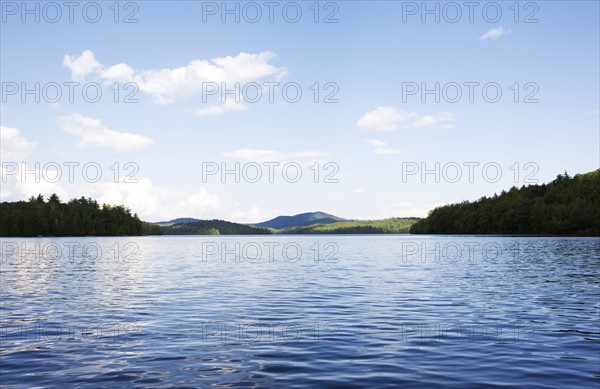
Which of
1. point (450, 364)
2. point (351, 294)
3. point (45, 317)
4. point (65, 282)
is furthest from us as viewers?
point (65, 282)

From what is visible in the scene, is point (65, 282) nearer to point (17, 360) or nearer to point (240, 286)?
point (240, 286)

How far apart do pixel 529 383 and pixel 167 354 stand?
12.2m

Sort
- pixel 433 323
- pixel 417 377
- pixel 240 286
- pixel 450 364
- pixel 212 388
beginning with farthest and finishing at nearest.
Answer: pixel 240 286, pixel 433 323, pixel 450 364, pixel 417 377, pixel 212 388

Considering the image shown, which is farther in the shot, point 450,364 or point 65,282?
point 65,282

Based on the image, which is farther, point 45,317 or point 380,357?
point 45,317

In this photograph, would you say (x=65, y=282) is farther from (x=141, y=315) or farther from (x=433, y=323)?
(x=433, y=323)

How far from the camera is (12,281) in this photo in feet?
163

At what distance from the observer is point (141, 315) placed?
2997cm

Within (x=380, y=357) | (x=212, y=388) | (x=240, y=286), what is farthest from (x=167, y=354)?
(x=240, y=286)

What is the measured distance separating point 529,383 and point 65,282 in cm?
4337

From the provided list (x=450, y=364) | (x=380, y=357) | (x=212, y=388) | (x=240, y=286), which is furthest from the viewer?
(x=240, y=286)

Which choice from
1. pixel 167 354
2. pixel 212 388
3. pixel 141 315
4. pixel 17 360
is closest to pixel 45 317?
pixel 141 315

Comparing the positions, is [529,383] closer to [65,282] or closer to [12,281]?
[65,282]

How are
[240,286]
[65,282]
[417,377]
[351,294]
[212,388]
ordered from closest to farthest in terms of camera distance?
1. [212,388]
2. [417,377]
3. [351,294]
4. [240,286]
5. [65,282]
